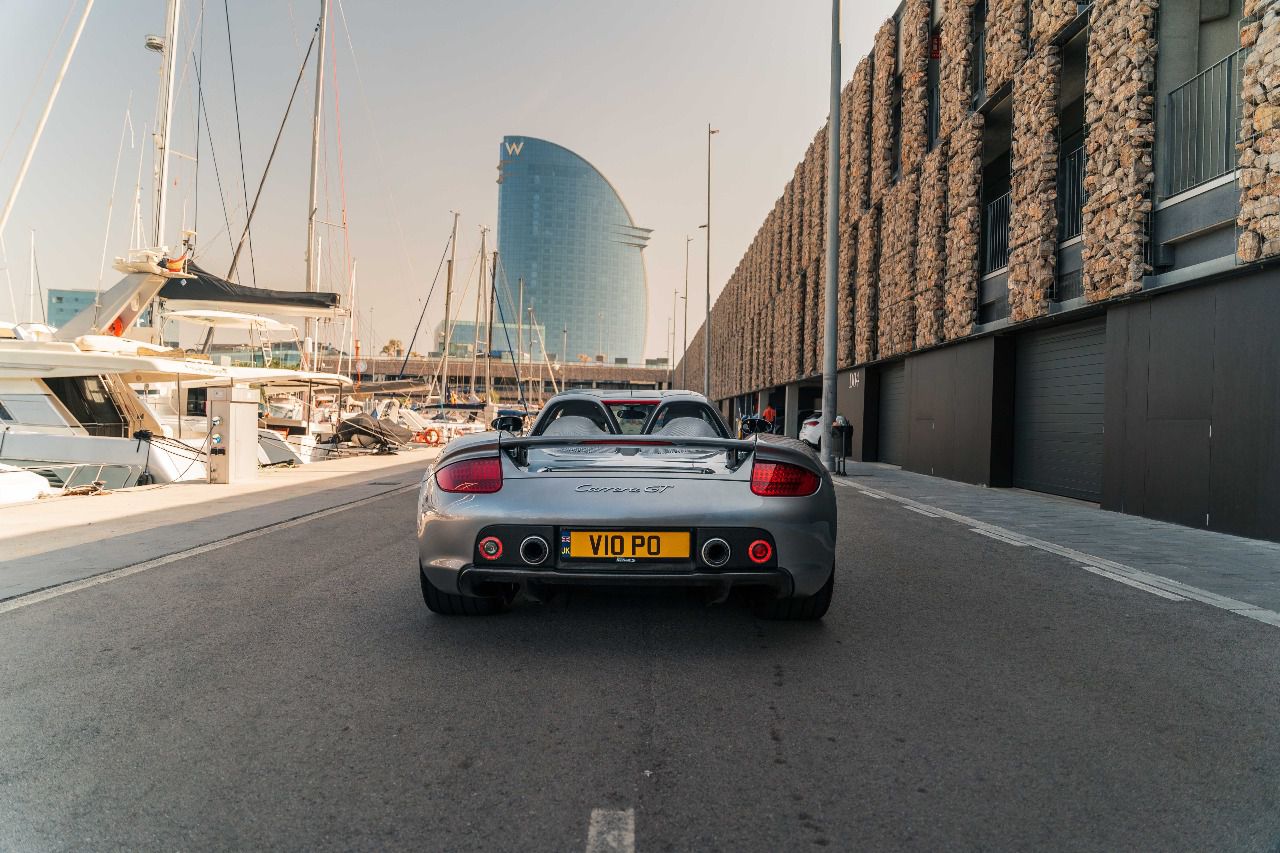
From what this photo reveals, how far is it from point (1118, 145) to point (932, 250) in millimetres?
7170

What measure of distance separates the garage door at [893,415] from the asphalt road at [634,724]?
51.7ft

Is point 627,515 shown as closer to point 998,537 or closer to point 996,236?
point 998,537

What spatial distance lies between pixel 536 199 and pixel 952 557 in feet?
506

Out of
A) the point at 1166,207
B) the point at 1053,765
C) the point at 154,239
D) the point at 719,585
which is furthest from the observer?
the point at 154,239

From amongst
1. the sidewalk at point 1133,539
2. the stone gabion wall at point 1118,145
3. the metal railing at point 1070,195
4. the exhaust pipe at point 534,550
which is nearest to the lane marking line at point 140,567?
the exhaust pipe at point 534,550

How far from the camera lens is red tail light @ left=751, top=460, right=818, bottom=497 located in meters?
3.48

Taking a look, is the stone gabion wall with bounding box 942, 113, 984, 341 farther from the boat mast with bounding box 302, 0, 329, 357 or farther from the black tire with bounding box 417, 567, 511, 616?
the boat mast with bounding box 302, 0, 329, 357

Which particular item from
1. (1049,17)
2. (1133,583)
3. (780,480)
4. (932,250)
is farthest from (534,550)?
(932,250)

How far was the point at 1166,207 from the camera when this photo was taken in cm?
973

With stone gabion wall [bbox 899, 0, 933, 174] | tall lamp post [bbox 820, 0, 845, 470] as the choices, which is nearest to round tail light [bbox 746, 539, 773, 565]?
tall lamp post [bbox 820, 0, 845, 470]

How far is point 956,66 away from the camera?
53.4 ft

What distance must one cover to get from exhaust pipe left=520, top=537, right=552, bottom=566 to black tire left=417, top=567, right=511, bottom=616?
767 mm

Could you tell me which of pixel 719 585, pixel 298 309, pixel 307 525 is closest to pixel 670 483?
pixel 719 585

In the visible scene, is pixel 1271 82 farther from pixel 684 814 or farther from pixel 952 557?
pixel 684 814
